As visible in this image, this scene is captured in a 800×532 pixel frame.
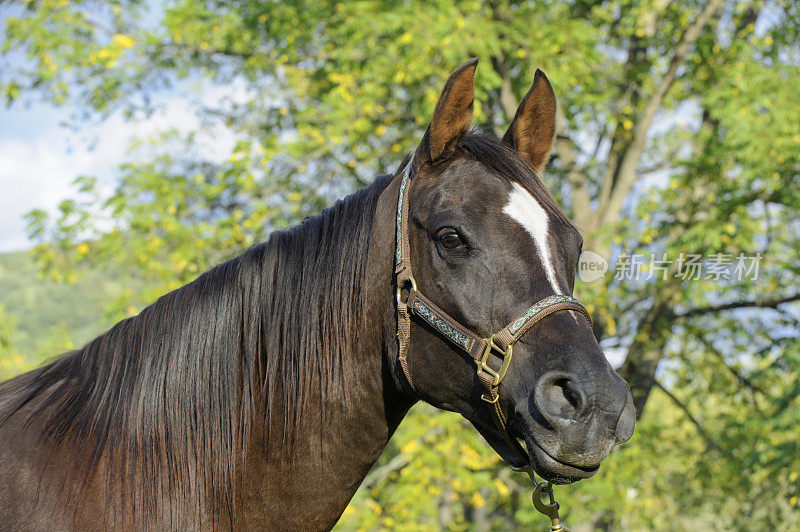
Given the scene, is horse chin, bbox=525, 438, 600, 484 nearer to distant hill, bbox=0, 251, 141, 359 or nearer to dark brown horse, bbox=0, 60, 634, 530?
dark brown horse, bbox=0, 60, 634, 530

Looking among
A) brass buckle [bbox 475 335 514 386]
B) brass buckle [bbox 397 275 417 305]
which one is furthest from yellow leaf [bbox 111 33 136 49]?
brass buckle [bbox 475 335 514 386]

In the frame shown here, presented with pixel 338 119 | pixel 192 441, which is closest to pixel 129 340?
pixel 192 441

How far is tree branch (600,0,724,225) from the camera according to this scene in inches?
352

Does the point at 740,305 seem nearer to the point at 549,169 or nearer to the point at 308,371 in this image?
the point at 549,169

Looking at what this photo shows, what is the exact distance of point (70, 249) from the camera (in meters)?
8.45

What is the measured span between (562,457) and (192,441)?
3.83 feet

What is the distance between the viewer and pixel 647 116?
9.15 m

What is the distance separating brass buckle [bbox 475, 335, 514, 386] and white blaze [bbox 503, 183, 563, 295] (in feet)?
0.81

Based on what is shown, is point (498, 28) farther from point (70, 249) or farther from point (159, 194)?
point (70, 249)

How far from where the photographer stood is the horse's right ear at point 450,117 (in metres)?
2.18

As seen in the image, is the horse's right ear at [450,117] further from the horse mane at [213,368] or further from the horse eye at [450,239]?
the horse eye at [450,239]

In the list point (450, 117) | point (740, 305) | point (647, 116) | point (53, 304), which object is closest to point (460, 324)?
point (450, 117)

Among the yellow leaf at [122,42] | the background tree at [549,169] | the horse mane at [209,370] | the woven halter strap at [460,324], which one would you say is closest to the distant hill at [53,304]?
the background tree at [549,169]

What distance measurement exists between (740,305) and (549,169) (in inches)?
137
